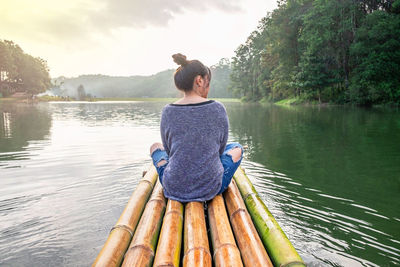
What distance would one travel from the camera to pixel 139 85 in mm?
143750

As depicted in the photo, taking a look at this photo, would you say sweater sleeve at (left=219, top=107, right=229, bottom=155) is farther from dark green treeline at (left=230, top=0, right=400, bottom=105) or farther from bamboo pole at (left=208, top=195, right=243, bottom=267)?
dark green treeline at (left=230, top=0, right=400, bottom=105)

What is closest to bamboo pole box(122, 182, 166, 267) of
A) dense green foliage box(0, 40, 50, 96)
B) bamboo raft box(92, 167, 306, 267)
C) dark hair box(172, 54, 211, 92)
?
bamboo raft box(92, 167, 306, 267)

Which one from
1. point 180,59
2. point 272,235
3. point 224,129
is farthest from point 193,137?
point 272,235

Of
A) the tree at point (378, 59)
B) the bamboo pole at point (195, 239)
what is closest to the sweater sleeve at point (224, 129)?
the bamboo pole at point (195, 239)

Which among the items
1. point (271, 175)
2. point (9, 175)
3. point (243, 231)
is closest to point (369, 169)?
point (271, 175)

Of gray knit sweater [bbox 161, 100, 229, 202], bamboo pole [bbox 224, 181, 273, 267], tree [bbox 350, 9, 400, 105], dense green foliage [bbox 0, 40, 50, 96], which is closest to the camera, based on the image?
bamboo pole [bbox 224, 181, 273, 267]

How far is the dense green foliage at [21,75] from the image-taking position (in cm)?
4969

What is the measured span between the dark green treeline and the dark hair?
25593 millimetres

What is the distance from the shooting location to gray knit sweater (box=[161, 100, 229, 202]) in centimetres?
213

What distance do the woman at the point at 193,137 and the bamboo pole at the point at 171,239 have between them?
0.19 m

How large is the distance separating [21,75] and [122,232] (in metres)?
62.6

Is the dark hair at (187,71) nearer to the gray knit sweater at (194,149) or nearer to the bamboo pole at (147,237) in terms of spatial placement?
the gray knit sweater at (194,149)

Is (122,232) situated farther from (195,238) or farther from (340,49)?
(340,49)

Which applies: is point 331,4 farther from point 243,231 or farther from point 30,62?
point 30,62
